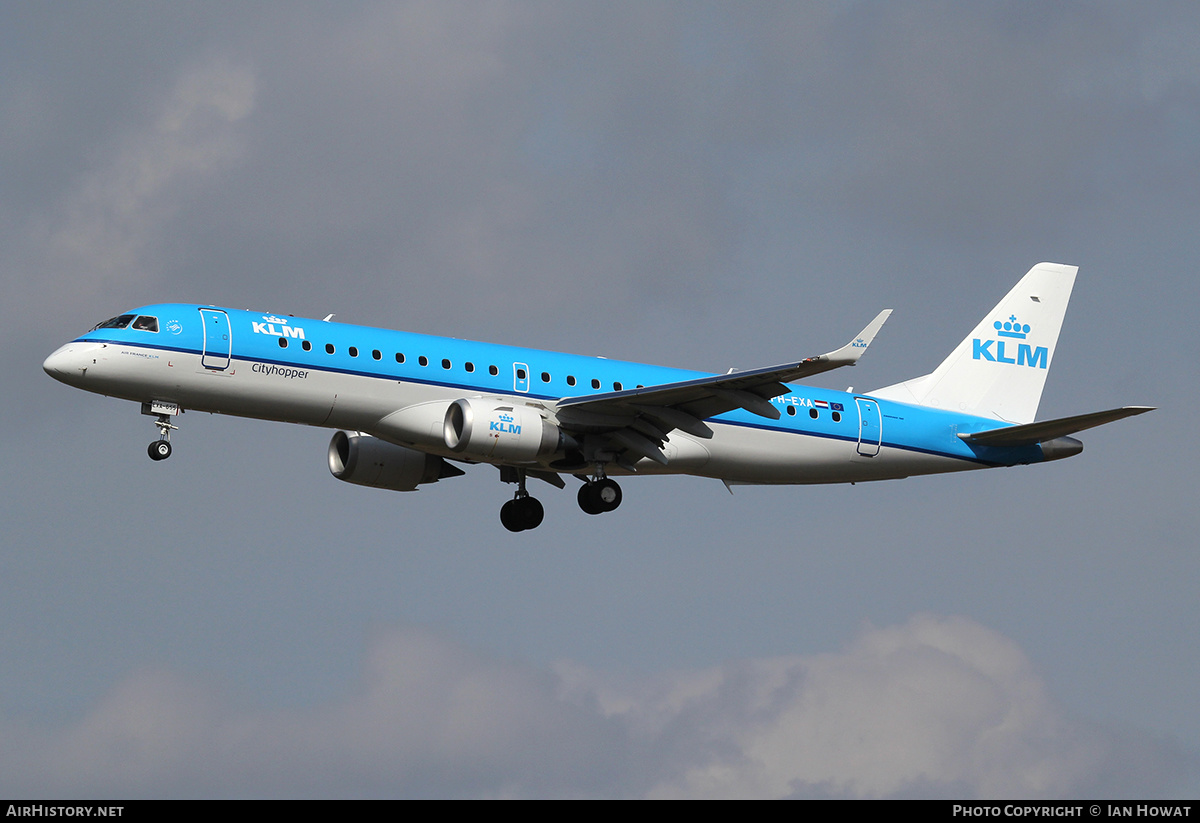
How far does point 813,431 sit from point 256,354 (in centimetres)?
1551

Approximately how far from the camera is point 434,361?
42.7 meters

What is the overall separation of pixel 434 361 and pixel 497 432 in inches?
103

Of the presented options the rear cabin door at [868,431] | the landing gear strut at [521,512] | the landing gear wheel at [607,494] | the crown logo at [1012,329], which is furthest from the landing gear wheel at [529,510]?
the crown logo at [1012,329]

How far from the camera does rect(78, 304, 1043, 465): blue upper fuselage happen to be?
40938 millimetres

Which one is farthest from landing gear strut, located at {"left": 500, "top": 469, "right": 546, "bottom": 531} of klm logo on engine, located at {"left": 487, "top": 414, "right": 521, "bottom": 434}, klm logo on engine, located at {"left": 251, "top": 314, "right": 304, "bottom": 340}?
klm logo on engine, located at {"left": 251, "top": 314, "right": 304, "bottom": 340}

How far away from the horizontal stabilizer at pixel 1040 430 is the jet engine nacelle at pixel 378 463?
15.7 metres

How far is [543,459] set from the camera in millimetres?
43188

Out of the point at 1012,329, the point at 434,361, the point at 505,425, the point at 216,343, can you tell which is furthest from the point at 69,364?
the point at 1012,329

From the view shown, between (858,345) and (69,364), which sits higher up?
(69,364)

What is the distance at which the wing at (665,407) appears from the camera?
137 feet

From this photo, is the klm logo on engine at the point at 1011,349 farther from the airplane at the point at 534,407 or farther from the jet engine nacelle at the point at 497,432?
the jet engine nacelle at the point at 497,432

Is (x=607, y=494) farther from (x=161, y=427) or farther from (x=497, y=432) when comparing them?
(x=161, y=427)
